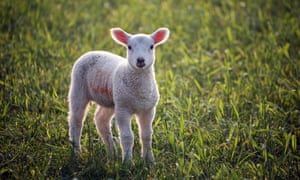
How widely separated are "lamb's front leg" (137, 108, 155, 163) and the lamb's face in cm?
50

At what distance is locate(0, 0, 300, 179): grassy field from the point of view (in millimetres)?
5086

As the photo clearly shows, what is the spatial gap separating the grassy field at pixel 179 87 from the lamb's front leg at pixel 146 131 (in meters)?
0.13

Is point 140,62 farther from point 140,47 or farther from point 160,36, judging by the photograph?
point 160,36

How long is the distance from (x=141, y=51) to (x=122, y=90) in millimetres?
435

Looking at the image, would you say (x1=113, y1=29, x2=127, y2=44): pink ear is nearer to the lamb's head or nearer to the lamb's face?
the lamb's head

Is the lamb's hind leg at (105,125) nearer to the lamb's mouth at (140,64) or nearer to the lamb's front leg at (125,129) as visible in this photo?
the lamb's front leg at (125,129)

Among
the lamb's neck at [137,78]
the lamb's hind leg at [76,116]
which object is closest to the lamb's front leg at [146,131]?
the lamb's neck at [137,78]

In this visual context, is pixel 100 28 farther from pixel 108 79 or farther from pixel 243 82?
pixel 108 79

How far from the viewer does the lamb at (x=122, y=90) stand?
16.4ft

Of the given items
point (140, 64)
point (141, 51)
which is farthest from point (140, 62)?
point (141, 51)

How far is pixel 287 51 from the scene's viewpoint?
7.78 m

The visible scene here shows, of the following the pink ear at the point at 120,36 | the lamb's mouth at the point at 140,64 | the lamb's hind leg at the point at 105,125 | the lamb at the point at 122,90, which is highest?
the pink ear at the point at 120,36

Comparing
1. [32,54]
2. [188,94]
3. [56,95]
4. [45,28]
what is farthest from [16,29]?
[188,94]

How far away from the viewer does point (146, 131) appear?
519cm
